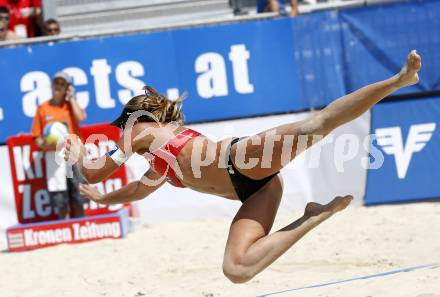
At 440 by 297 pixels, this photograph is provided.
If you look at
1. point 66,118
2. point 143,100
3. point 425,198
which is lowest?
point 425,198

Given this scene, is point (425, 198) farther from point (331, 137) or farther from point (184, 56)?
point (184, 56)

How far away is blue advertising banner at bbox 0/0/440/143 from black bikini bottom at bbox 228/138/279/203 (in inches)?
167

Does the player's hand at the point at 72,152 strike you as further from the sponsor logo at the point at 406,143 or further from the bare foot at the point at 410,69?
the sponsor logo at the point at 406,143

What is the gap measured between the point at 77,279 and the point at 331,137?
11.1ft

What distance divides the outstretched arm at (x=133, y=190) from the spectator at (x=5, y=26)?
173 inches

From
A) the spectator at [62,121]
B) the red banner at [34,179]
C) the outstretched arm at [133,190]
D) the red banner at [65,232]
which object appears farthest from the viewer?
the red banner at [34,179]

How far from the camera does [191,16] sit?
1080 centimetres

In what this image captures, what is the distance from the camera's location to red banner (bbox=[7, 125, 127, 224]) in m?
9.07

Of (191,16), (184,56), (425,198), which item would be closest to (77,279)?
(184,56)

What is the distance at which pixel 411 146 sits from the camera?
29.9 ft

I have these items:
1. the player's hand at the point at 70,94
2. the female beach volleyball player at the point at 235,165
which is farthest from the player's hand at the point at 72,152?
the player's hand at the point at 70,94

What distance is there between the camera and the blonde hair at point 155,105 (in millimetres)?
5082

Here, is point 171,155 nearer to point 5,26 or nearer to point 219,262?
point 219,262

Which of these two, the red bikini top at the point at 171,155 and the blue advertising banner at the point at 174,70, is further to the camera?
the blue advertising banner at the point at 174,70
